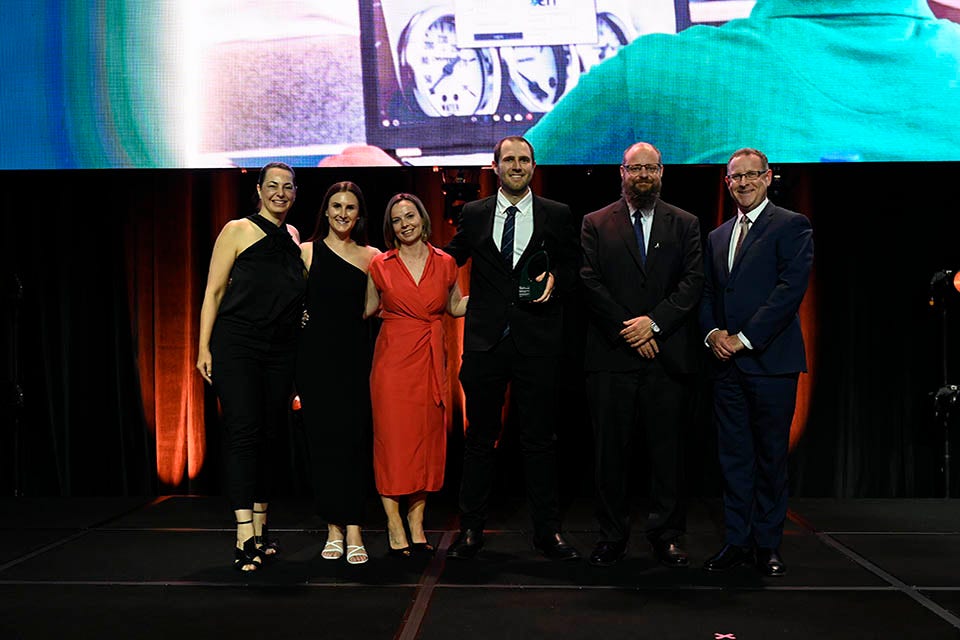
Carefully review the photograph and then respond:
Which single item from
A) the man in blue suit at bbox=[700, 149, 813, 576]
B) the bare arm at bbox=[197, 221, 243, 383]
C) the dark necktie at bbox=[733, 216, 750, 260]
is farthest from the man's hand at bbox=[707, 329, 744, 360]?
the bare arm at bbox=[197, 221, 243, 383]

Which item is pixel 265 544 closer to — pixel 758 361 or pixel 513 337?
pixel 513 337

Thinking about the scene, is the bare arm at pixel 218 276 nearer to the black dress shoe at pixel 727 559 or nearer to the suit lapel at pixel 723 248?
the suit lapel at pixel 723 248

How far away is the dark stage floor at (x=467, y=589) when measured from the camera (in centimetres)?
260

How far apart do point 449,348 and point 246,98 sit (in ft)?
5.09

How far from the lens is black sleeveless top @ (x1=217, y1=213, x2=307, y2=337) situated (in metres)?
3.21

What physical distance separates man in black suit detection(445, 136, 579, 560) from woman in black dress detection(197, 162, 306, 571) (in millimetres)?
657

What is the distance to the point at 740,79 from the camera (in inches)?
165

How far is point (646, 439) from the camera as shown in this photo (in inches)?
130

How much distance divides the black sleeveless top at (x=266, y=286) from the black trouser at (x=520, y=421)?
0.66 m

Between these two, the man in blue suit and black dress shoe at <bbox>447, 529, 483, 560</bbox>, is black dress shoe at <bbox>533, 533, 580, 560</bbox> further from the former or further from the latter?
the man in blue suit

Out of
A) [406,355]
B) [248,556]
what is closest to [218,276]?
[406,355]

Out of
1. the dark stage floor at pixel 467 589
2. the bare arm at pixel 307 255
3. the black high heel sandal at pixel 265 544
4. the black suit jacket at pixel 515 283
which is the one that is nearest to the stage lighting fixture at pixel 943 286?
the dark stage floor at pixel 467 589

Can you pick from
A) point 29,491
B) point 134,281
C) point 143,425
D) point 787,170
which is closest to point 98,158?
point 134,281

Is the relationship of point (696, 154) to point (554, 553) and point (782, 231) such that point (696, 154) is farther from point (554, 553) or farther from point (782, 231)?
point (554, 553)
